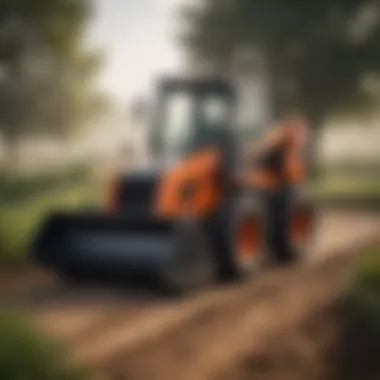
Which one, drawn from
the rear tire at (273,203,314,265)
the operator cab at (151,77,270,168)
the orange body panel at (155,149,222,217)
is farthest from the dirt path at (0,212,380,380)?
the operator cab at (151,77,270,168)

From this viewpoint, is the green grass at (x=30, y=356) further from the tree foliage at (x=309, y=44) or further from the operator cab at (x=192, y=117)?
the tree foliage at (x=309, y=44)

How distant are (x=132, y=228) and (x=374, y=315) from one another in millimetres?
1346

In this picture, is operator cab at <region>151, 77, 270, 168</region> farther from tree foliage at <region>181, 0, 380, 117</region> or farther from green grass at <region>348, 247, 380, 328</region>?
green grass at <region>348, 247, 380, 328</region>

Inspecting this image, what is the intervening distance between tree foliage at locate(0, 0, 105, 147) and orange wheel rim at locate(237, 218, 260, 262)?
3.37ft

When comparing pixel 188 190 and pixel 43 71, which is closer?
pixel 188 190

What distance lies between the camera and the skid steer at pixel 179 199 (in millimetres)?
3961

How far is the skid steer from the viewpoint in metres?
3.96

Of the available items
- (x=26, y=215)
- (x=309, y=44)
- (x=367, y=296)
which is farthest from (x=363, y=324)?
(x=309, y=44)

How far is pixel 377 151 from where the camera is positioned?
15.2 feet

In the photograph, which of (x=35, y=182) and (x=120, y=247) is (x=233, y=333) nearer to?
(x=120, y=247)

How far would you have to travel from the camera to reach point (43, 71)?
4.25m

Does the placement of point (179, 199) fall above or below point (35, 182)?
below

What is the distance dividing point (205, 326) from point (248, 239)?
1.26m

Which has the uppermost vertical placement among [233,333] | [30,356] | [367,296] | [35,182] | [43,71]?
[43,71]
